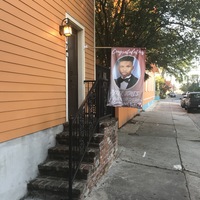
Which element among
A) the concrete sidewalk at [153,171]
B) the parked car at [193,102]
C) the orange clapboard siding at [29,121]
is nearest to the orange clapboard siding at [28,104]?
the orange clapboard siding at [29,121]

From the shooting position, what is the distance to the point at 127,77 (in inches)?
233

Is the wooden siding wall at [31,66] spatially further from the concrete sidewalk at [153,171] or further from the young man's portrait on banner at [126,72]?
the concrete sidewalk at [153,171]

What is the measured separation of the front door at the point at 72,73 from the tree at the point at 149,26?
4487mm

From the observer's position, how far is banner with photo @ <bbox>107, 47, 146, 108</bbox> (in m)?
5.88

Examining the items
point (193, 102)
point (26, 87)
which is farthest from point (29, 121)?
point (193, 102)

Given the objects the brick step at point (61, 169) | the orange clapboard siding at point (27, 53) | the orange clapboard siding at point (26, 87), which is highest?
the orange clapboard siding at point (27, 53)

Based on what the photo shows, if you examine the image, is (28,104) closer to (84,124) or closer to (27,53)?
(27,53)

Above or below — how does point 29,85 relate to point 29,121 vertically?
above

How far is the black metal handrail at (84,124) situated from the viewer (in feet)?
12.9

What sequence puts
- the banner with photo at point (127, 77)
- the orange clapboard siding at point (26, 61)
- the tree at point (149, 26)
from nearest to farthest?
the orange clapboard siding at point (26, 61)
the banner with photo at point (127, 77)
the tree at point (149, 26)

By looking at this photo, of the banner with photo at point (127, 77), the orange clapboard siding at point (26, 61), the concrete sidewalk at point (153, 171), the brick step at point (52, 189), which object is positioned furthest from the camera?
the banner with photo at point (127, 77)

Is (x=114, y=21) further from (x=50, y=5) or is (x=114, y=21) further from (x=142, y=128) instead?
(x=50, y=5)

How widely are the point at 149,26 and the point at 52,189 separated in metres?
8.66

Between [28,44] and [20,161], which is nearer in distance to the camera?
[20,161]
